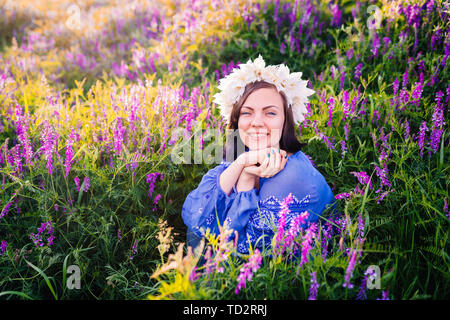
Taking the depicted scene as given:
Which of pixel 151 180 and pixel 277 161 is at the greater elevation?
pixel 277 161

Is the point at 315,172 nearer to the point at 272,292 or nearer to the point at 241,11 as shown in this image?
the point at 272,292

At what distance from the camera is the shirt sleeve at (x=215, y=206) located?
7.09 ft

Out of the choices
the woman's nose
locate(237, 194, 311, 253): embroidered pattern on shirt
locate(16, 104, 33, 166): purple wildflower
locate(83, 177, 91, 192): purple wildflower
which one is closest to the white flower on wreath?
the woman's nose

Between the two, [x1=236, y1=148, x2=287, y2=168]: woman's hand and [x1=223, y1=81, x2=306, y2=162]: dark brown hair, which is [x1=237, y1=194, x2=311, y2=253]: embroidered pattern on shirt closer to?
[x1=236, y1=148, x2=287, y2=168]: woman's hand

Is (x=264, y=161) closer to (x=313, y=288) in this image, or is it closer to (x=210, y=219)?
(x=210, y=219)

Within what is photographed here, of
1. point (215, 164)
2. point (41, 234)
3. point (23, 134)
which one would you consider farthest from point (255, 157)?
point (23, 134)

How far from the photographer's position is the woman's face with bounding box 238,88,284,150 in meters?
A: 2.23

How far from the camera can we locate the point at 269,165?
2080mm

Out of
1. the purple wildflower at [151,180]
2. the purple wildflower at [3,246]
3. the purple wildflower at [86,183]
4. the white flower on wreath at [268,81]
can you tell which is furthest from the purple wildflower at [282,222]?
the purple wildflower at [3,246]

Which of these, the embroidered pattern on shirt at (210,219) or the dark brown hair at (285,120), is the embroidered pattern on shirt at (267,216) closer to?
the embroidered pattern on shirt at (210,219)

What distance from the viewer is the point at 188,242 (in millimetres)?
2484

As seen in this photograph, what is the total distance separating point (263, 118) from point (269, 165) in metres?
0.34
